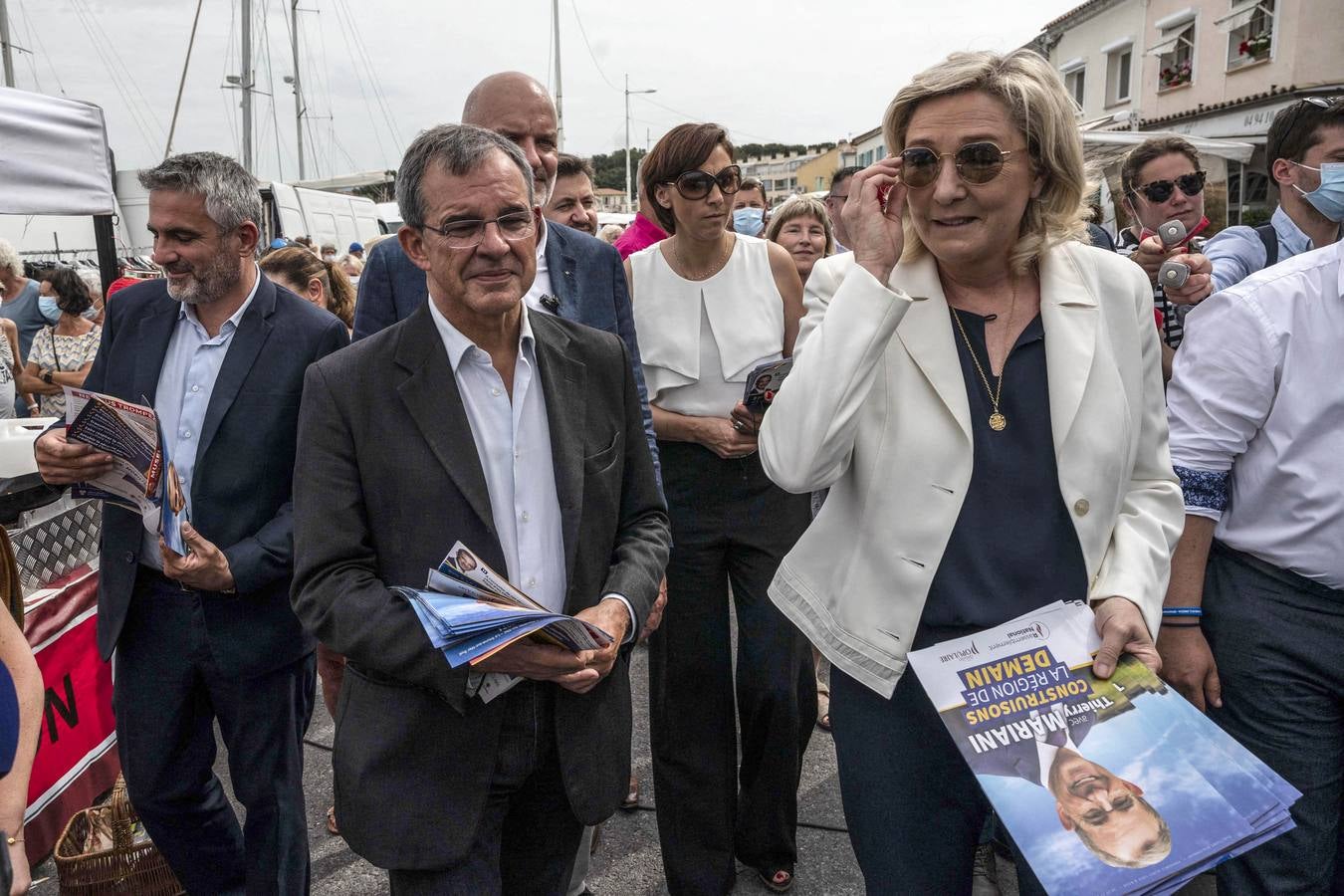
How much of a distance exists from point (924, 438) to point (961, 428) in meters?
0.07

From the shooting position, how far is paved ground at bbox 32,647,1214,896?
3113 mm

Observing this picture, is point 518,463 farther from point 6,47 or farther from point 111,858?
point 6,47

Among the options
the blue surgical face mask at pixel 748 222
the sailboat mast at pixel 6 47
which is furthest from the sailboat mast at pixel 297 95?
the blue surgical face mask at pixel 748 222

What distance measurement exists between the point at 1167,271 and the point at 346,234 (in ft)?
64.0

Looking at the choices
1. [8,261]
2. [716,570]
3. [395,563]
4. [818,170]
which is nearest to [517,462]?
[395,563]

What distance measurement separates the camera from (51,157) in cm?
429

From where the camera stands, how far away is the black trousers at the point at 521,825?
1.83 metres

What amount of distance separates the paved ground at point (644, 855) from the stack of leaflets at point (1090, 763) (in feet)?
5.79

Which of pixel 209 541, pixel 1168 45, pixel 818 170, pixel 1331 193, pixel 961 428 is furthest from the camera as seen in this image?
pixel 818 170

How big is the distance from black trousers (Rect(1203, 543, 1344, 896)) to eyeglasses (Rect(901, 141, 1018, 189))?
3.65 feet

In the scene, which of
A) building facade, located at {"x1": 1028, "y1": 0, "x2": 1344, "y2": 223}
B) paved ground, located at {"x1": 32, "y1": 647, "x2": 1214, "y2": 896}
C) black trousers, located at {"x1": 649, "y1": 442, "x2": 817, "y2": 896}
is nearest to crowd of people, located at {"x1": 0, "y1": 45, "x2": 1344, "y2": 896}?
black trousers, located at {"x1": 649, "y1": 442, "x2": 817, "y2": 896}

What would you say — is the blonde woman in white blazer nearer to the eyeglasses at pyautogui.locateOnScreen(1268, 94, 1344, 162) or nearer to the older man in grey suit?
the older man in grey suit

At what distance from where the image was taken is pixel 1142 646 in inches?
66.4

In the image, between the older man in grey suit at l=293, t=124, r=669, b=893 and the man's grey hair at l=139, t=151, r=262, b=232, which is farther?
the man's grey hair at l=139, t=151, r=262, b=232
